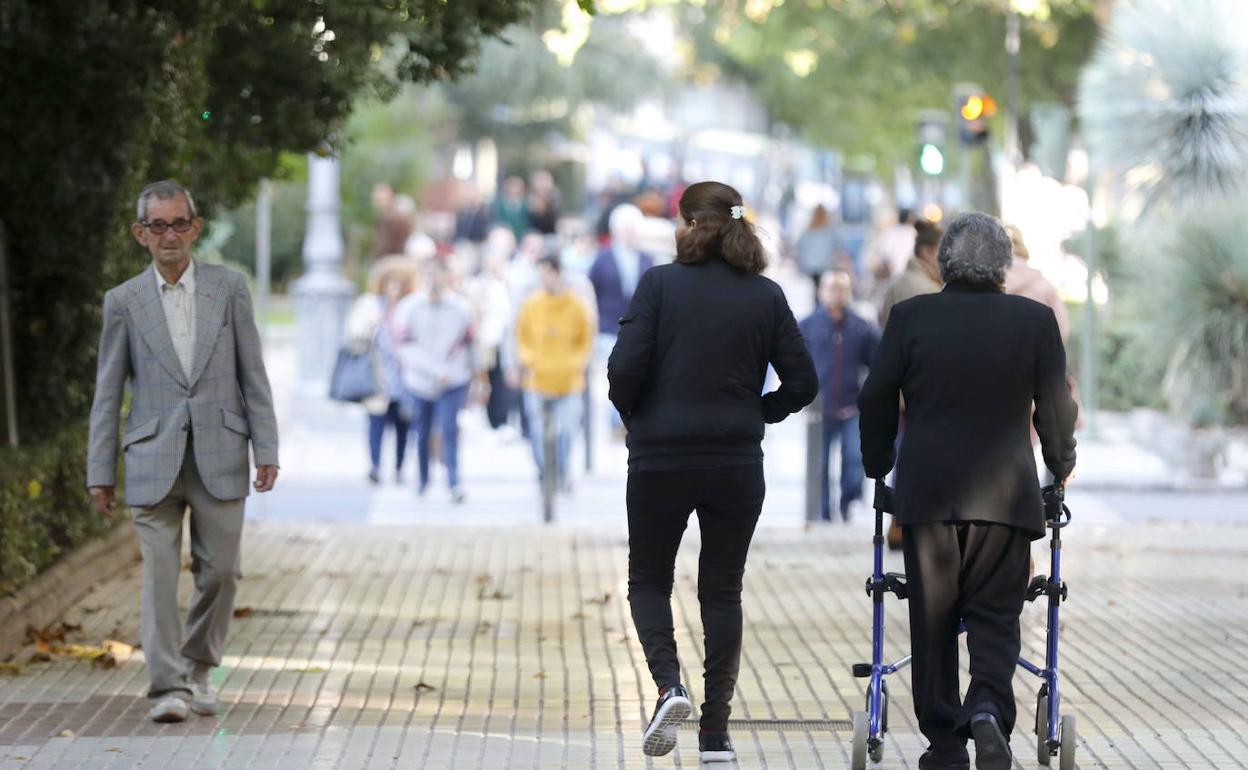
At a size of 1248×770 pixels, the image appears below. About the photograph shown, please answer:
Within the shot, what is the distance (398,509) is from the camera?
17.9 metres

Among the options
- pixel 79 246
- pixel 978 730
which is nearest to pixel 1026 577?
pixel 978 730

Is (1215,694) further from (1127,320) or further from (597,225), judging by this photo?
(597,225)

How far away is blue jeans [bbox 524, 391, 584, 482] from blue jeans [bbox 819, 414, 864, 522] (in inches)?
99.2

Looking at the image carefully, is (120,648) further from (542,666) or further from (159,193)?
(159,193)

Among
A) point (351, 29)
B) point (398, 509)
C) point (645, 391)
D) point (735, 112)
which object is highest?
point (735, 112)

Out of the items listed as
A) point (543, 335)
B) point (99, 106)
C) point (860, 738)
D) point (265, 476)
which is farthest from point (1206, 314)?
point (860, 738)

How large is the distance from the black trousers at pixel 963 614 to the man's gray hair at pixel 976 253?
702 millimetres

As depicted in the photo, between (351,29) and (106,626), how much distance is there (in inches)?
124

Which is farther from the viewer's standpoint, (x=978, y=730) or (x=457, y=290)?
(x=457, y=290)

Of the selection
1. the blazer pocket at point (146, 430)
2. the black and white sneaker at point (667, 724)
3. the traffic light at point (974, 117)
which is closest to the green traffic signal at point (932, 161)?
the traffic light at point (974, 117)

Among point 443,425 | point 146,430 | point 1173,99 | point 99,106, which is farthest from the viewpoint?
point 1173,99

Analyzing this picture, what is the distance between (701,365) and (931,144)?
16.3m

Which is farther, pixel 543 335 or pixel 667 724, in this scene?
pixel 543 335

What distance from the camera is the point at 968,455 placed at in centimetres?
693
